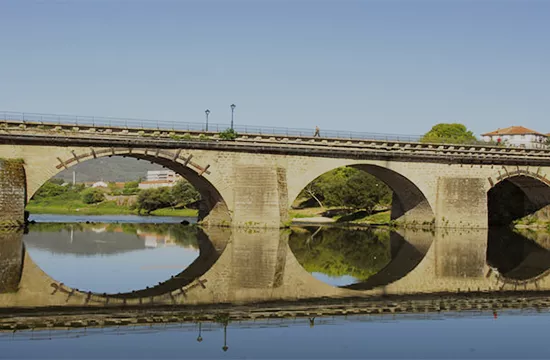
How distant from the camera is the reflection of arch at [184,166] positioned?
131 feet

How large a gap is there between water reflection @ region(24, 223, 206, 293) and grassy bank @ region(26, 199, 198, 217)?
34.3 m

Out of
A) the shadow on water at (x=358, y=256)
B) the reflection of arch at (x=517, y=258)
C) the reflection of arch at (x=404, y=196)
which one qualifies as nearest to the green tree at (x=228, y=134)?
the shadow on water at (x=358, y=256)

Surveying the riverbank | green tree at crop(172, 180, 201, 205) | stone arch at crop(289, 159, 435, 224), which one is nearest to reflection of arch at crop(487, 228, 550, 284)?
stone arch at crop(289, 159, 435, 224)

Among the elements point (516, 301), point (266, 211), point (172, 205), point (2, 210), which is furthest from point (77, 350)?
point (172, 205)

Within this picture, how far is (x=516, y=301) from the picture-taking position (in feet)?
65.3

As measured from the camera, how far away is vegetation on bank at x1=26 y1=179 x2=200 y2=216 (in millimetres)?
80438

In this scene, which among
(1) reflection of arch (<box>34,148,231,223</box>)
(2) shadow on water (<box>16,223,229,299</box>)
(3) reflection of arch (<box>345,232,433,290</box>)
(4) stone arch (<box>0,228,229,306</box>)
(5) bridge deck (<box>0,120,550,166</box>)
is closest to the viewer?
(4) stone arch (<box>0,228,229,306</box>)

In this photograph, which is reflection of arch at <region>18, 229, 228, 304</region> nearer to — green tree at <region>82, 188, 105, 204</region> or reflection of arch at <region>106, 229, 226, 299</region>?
reflection of arch at <region>106, 229, 226, 299</region>

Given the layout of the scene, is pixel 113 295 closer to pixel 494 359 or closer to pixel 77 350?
pixel 77 350

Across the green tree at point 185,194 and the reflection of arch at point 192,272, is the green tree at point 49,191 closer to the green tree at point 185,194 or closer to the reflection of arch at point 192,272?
Result: the green tree at point 185,194

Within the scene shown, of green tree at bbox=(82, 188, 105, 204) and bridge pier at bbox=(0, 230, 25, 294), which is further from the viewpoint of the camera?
green tree at bbox=(82, 188, 105, 204)

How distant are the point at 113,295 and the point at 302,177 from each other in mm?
27739

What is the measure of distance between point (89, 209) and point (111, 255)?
59257 millimetres

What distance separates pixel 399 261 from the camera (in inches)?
1159
